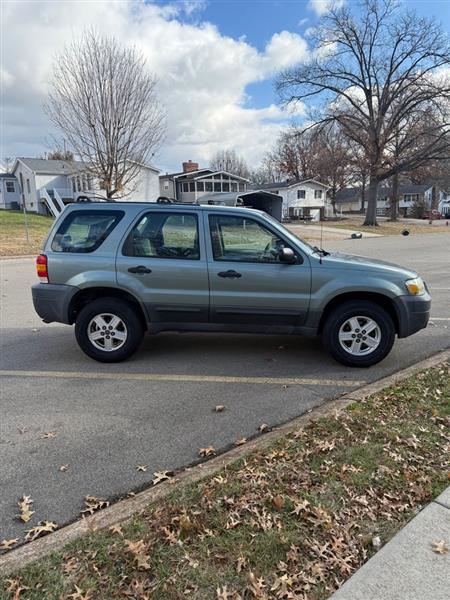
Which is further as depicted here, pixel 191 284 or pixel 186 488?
pixel 191 284

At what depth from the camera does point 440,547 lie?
2316 millimetres

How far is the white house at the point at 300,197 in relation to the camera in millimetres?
59188

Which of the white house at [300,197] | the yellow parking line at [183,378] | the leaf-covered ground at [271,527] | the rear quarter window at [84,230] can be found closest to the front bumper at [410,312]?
the yellow parking line at [183,378]

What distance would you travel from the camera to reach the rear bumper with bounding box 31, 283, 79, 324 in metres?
5.05

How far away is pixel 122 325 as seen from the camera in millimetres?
5164

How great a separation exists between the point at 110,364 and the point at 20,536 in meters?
2.79

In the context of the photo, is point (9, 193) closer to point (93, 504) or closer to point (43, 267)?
point (43, 267)

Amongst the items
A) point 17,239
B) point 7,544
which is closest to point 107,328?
point 7,544

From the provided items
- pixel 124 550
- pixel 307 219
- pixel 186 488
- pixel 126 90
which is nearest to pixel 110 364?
pixel 186 488

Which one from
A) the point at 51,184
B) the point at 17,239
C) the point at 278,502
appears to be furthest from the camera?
the point at 51,184

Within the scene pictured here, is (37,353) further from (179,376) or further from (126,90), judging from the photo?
(126,90)

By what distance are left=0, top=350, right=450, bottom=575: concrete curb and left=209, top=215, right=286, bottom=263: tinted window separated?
70.9 inches

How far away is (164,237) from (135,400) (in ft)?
6.18

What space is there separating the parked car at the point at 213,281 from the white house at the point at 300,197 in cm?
5386
